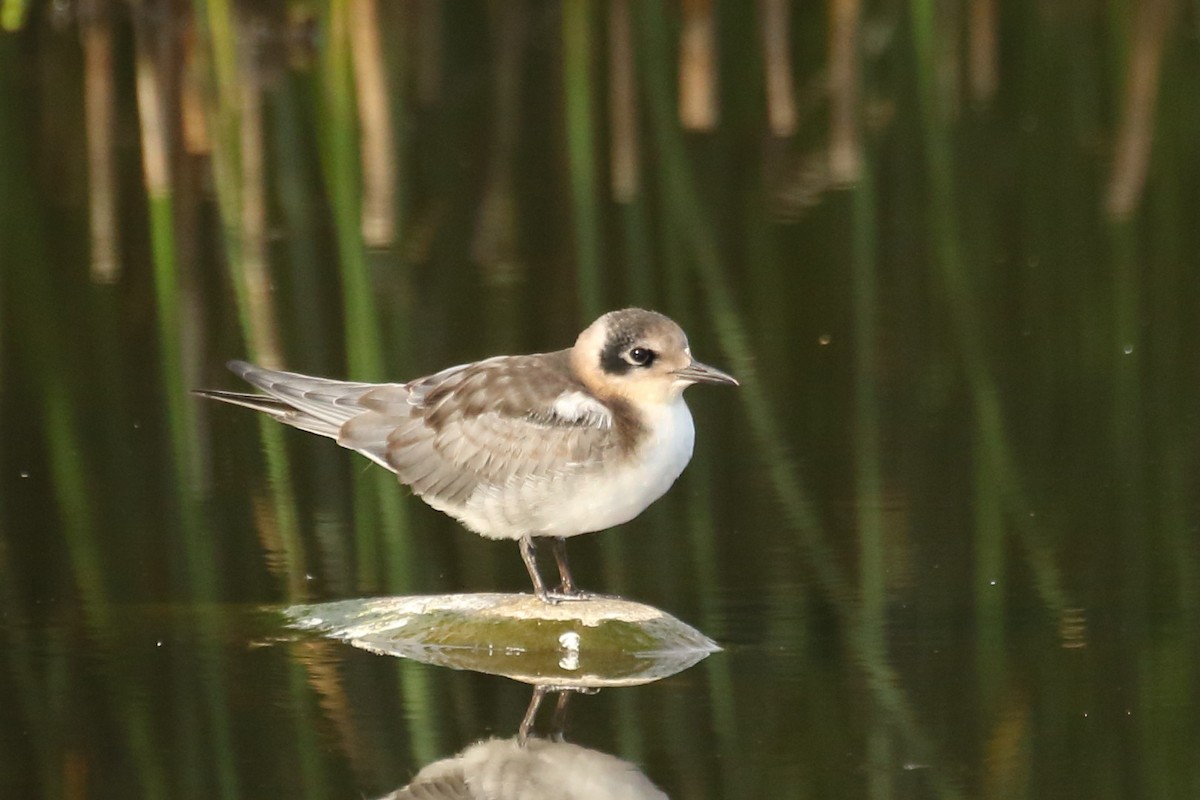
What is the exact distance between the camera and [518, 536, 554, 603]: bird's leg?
18.2ft

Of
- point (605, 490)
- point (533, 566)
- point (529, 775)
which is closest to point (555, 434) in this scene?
point (605, 490)

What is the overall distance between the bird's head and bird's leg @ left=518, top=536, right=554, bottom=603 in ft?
1.55

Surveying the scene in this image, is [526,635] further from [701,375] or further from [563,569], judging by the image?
[701,375]

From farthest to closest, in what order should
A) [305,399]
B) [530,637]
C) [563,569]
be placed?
[305,399]
[563,569]
[530,637]

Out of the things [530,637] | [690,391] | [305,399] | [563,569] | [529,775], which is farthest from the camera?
[690,391]

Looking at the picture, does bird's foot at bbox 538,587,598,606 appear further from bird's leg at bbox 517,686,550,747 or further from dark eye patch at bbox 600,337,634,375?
dark eye patch at bbox 600,337,634,375

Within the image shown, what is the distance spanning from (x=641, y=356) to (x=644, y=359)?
1cm

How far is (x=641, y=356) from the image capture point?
5.64 m

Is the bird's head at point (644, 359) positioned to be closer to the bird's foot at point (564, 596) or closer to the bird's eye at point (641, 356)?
the bird's eye at point (641, 356)

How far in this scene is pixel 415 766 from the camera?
4.63 m

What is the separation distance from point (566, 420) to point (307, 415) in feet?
3.14

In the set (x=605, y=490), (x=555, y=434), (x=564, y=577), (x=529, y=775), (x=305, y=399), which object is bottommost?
(x=529, y=775)

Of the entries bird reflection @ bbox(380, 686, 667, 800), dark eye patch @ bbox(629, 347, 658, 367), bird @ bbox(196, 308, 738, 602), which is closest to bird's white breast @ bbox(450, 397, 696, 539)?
bird @ bbox(196, 308, 738, 602)

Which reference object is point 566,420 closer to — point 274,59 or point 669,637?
point 669,637
